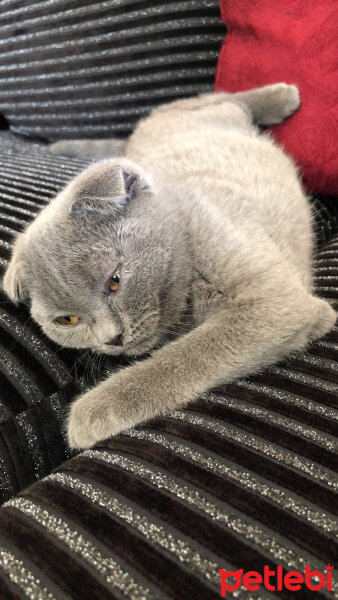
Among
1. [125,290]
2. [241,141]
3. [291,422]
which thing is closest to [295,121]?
[241,141]

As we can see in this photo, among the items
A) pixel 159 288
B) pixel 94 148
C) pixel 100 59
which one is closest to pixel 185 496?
pixel 159 288

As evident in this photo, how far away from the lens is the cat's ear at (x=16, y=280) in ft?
3.14

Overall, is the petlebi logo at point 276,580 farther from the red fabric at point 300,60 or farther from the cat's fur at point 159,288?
the red fabric at point 300,60

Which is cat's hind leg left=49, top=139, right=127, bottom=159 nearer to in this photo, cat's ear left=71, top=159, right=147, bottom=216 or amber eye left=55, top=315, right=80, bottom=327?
cat's ear left=71, top=159, right=147, bottom=216

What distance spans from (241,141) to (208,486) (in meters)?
1.08

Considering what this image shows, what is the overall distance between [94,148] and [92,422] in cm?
122

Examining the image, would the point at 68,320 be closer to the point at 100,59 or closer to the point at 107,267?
the point at 107,267

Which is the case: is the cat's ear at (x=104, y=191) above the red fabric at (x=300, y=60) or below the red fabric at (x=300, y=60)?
below

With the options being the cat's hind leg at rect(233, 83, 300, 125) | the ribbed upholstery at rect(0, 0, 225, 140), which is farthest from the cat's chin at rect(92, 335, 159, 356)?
the ribbed upholstery at rect(0, 0, 225, 140)

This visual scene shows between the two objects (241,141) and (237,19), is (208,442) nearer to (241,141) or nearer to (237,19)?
(241,141)

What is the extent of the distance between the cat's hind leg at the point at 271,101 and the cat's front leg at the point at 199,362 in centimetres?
79

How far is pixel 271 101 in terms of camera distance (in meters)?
1.43

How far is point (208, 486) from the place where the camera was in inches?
23.3

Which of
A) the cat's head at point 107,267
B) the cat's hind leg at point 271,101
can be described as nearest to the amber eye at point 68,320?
the cat's head at point 107,267
